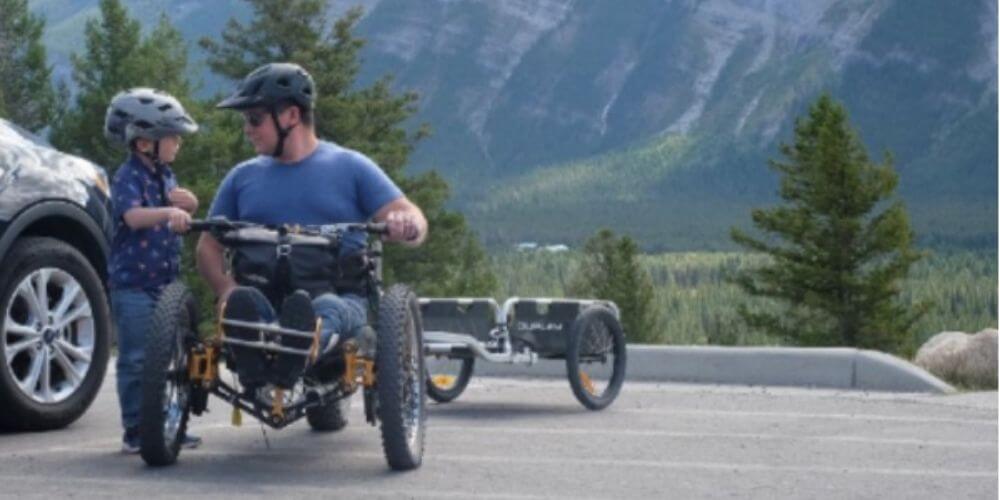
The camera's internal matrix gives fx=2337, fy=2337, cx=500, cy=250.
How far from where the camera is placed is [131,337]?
9.88 m

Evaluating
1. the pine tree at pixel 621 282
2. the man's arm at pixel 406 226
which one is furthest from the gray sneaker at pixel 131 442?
the pine tree at pixel 621 282

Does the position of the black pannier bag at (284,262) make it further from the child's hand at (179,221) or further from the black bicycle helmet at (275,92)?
the black bicycle helmet at (275,92)

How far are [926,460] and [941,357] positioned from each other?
6.95m

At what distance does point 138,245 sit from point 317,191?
93cm

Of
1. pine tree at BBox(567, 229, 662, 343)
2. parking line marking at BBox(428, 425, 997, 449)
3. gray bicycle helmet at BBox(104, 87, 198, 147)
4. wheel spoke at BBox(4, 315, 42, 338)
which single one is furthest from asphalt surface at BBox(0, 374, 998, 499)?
pine tree at BBox(567, 229, 662, 343)

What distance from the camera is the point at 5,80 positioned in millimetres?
111500

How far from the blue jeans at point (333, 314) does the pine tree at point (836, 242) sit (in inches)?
2923

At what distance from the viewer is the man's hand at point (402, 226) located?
9.18 metres

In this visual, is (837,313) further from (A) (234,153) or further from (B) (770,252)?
(A) (234,153)

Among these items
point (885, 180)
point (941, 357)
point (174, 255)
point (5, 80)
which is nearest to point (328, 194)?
point (174, 255)

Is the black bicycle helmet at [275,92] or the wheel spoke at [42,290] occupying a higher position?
the black bicycle helmet at [275,92]

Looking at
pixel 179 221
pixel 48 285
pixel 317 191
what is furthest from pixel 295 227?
pixel 48 285

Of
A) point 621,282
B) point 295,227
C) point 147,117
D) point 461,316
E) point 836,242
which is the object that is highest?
point 621,282

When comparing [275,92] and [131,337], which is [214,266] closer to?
[131,337]
